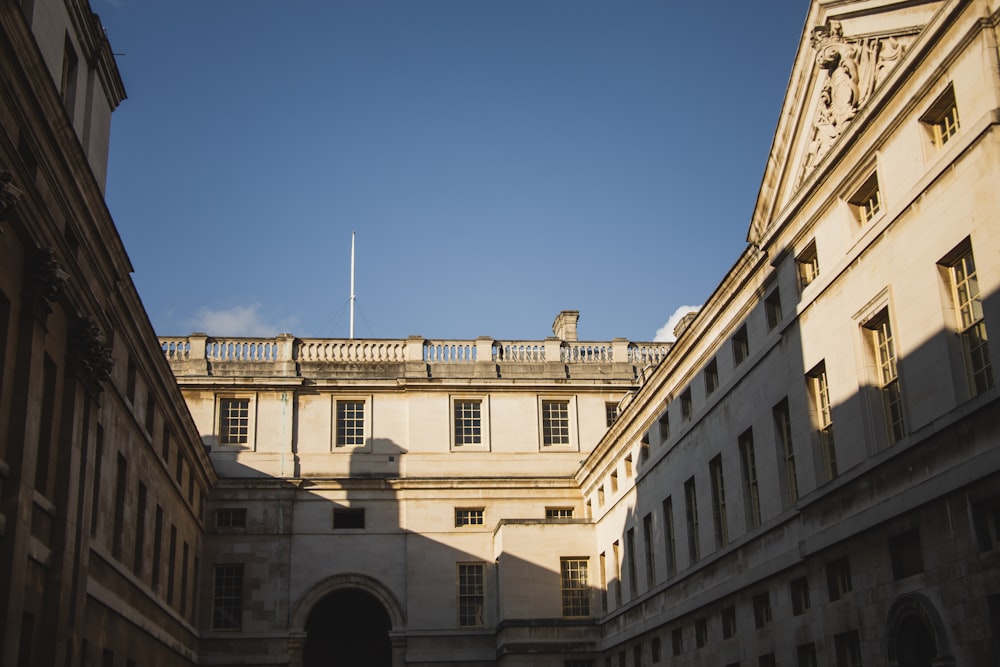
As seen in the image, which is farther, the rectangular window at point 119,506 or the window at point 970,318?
the rectangular window at point 119,506

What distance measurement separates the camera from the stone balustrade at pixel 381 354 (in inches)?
1780

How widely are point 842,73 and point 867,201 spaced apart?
2391 mm

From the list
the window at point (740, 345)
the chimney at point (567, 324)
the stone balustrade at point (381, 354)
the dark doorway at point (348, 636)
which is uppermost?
the chimney at point (567, 324)

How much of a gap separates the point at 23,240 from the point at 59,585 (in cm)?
596

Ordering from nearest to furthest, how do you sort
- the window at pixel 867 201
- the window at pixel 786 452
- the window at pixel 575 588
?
the window at pixel 867 201
the window at pixel 786 452
the window at pixel 575 588

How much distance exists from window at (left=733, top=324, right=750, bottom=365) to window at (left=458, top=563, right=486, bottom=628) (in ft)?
63.3

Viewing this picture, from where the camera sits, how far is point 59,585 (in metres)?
20.0

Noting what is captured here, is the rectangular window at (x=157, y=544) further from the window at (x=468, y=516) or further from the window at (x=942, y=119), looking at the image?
the window at (x=942, y=119)

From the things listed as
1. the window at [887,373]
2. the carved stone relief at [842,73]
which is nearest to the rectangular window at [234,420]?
the carved stone relief at [842,73]

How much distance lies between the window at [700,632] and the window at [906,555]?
1103 centimetres

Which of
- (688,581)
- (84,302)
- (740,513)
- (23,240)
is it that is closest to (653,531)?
(688,581)

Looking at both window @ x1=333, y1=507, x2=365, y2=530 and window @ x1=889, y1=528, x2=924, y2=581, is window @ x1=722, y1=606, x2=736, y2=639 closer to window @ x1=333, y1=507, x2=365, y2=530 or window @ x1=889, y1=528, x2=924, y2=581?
window @ x1=889, y1=528, x2=924, y2=581

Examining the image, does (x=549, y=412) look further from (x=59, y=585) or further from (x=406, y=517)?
(x=59, y=585)

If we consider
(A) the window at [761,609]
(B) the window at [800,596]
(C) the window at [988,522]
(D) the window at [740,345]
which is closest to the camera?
(C) the window at [988,522]
